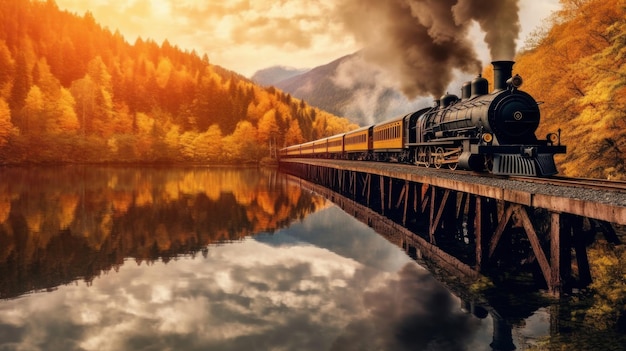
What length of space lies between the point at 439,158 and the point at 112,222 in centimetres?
1662

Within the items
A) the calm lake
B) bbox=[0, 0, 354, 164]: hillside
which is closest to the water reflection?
the calm lake

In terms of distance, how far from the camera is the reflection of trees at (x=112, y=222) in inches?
595

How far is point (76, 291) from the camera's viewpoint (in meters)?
12.3

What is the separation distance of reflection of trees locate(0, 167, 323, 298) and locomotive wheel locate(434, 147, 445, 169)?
8.79 metres

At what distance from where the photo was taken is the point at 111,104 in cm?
9850

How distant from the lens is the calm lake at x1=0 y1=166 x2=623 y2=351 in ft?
29.8

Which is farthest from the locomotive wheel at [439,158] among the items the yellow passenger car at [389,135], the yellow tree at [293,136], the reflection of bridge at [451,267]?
the yellow tree at [293,136]

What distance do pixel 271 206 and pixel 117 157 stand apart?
60.5m

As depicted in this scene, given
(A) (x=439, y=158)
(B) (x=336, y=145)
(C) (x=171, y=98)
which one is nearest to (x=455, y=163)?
(A) (x=439, y=158)

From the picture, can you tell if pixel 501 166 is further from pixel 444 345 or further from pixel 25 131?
pixel 25 131

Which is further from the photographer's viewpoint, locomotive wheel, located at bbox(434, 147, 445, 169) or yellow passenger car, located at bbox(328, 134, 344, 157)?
yellow passenger car, located at bbox(328, 134, 344, 157)

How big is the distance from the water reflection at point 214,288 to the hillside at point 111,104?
193ft

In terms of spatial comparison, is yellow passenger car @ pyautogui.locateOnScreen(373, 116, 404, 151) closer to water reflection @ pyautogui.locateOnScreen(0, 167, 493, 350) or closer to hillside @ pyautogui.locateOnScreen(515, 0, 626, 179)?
water reflection @ pyautogui.locateOnScreen(0, 167, 493, 350)

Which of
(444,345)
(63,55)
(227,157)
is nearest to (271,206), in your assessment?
(444,345)
